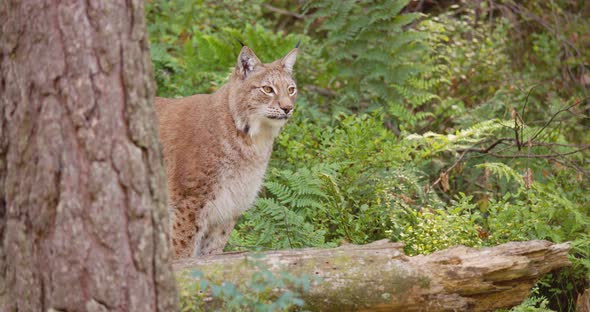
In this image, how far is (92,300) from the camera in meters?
3.01

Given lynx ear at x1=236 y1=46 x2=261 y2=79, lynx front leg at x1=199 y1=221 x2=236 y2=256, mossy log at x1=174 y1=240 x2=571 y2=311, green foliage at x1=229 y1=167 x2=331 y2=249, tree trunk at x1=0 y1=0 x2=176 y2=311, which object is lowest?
lynx front leg at x1=199 y1=221 x2=236 y2=256

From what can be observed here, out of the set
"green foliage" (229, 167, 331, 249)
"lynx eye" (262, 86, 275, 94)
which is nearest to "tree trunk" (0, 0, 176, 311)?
"green foliage" (229, 167, 331, 249)

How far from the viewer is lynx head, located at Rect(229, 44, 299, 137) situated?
6012 mm

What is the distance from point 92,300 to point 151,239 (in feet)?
1.09

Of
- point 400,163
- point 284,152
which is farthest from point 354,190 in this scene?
point 284,152

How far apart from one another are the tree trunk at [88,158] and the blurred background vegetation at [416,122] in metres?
1.01

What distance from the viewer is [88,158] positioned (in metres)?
2.99

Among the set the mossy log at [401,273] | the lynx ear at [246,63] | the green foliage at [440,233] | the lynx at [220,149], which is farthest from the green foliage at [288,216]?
the mossy log at [401,273]

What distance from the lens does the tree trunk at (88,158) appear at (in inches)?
118

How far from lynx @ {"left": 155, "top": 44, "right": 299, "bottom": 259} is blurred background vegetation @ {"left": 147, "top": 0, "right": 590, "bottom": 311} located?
0.81 feet

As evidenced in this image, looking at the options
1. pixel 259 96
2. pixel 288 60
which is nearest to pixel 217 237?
pixel 259 96

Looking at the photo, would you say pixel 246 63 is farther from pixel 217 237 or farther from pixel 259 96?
pixel 217 237

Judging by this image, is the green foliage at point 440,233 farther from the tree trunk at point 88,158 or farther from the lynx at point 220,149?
the tree trunk at point 88,158

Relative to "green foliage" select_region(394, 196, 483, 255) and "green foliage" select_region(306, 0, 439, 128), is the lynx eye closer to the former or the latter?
"green foliage" select_region(394, 196, 483, 255)
